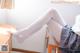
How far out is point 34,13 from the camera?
265 cm

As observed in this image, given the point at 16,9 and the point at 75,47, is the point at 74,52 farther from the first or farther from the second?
the point at 16,9

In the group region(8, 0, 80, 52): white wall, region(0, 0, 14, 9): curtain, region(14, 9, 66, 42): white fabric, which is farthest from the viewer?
region(8, 0, 80, 52): white wall

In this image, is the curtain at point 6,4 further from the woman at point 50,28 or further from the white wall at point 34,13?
the woman at point 50,28

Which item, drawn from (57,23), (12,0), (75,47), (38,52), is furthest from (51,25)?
(38,52)

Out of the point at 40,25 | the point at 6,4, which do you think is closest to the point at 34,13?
the point at 6,4

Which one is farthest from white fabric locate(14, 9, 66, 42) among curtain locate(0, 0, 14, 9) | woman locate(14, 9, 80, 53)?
curtain locate(0, 0, 14, 9)

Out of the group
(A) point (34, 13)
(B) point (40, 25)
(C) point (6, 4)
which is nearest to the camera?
(B) point (40, 25)

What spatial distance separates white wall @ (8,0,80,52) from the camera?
2521mm

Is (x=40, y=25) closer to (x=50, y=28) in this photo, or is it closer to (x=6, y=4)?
(x=50, y=28)

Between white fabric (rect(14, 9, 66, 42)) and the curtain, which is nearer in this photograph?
white fabric (rect(14, 9, 66, 42))

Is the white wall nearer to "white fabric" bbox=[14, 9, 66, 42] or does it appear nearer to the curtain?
the curtain

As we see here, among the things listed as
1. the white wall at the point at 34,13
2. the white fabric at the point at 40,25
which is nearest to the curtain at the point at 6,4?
the white wall at the point at 34,13

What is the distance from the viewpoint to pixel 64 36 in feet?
5.80

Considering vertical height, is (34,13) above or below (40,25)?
above
